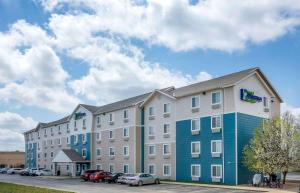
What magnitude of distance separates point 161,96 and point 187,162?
9.15 metres

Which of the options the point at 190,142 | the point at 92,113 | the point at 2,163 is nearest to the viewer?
the point at 190,142

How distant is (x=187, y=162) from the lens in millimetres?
47938

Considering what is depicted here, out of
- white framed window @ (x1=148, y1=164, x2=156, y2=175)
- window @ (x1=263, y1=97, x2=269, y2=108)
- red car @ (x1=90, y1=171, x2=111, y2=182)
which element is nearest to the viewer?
window @ (x1=263, y1=97, x2=269, y2=108)

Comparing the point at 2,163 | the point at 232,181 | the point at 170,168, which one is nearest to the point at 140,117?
the point at 170,168

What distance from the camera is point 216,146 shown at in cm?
4434

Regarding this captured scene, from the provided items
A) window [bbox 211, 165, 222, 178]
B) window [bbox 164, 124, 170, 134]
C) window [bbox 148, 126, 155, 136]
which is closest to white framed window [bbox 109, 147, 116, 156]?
window [bbox 148, 126, 155, 136]

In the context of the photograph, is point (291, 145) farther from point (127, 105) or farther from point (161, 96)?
point (127, 105)

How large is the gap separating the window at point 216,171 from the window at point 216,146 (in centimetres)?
159

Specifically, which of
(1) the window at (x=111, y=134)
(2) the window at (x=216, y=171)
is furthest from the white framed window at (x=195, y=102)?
(1) the window at (x=111, y=134)

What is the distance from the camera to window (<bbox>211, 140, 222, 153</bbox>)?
4391 cm

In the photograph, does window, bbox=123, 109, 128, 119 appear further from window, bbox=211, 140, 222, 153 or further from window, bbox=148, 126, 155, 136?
window, bbox=211, 140, 222, 153

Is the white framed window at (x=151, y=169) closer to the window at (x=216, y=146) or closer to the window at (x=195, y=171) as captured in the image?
the window at (x=195, y=171)

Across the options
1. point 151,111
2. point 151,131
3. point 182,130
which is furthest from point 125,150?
point 182,130

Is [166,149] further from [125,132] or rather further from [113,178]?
[125,132]
